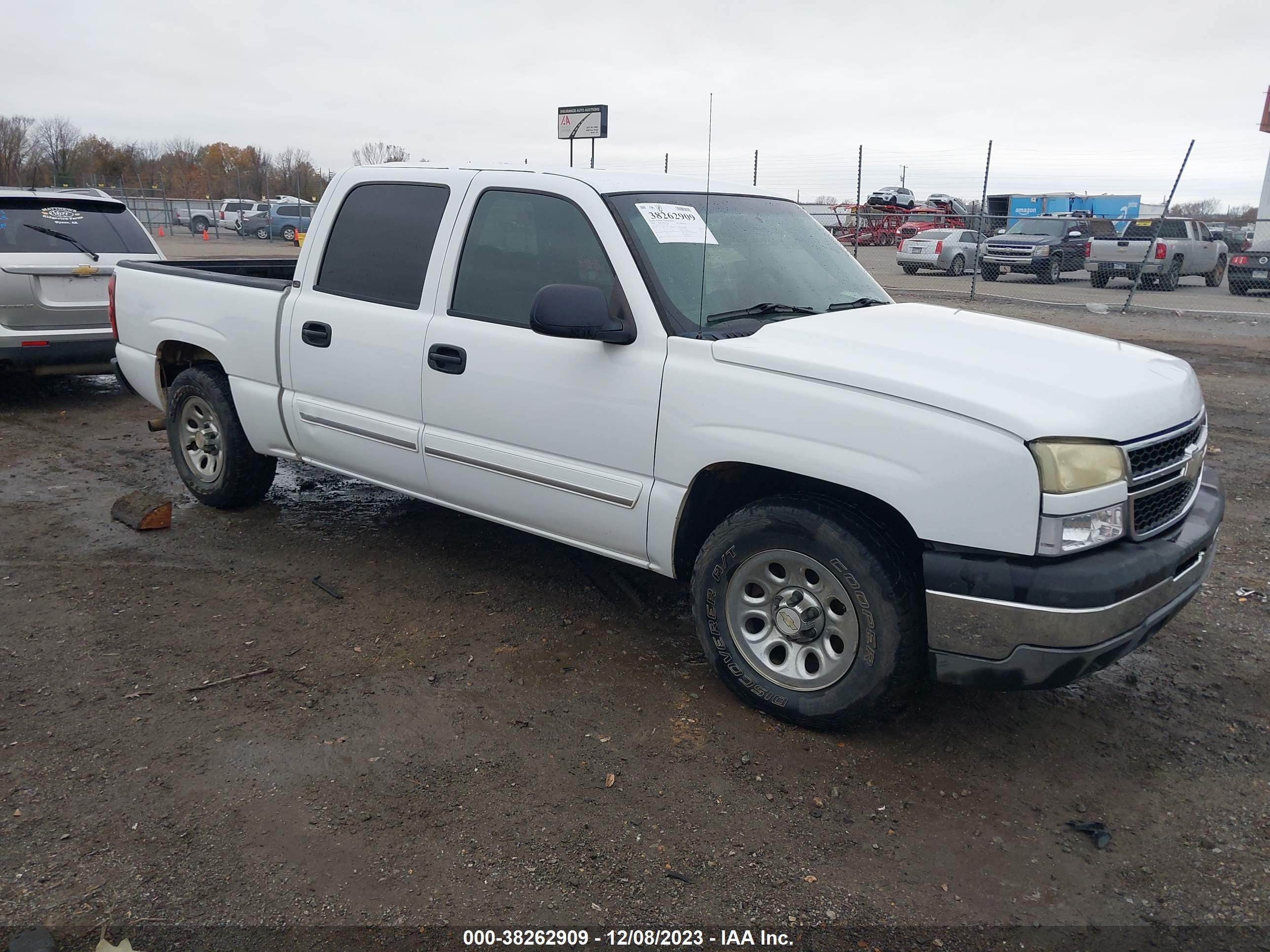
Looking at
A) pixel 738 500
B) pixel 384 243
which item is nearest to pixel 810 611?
pixel 738 500

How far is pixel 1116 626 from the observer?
2984mm

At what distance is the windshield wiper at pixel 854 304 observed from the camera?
409cm

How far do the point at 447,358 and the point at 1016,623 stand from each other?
253 centimetres

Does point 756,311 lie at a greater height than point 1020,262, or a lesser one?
lesser

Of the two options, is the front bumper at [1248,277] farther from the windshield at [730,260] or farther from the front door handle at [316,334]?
the front door handle at [316,334]

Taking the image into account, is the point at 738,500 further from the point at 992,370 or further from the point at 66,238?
the point at 66,238

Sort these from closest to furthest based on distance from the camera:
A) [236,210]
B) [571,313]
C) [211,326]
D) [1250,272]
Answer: [571,313] → [211,326] → [1250,272] → [236,210]

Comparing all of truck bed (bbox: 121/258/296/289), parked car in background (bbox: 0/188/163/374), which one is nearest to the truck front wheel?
truck bed (bbox: 121/258/296/289)

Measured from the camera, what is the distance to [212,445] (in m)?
5.65

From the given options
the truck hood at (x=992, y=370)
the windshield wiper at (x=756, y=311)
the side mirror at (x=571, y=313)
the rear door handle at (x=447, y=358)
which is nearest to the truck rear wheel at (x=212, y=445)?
the rear door handle at (x=447, y=358)

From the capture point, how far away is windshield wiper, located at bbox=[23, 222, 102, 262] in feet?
26.1

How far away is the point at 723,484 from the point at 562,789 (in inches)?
49.5

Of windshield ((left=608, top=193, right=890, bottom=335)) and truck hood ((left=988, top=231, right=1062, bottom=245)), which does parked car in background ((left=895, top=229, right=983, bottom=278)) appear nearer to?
truck hood ((left=988, top=231, right=1062, bottom=245))

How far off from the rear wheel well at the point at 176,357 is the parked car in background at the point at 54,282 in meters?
2.73
